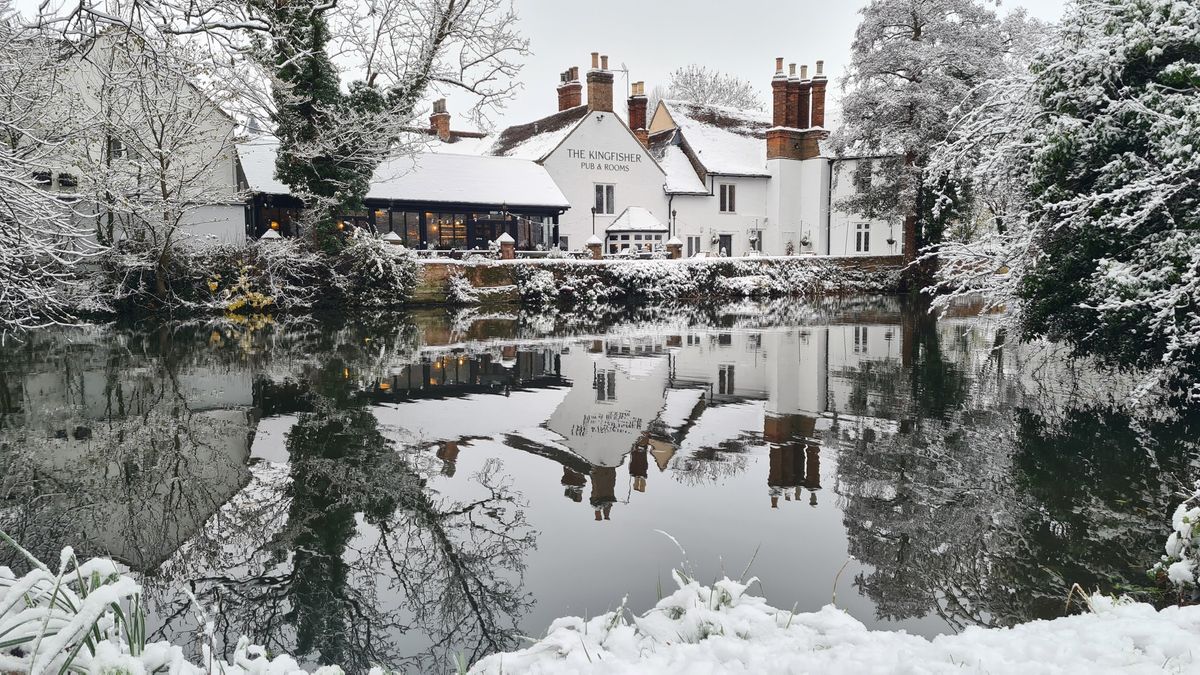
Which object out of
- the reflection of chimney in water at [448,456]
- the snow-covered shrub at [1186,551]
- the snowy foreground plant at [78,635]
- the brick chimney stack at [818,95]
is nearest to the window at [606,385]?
the reflection of chimney in water at [448,456]

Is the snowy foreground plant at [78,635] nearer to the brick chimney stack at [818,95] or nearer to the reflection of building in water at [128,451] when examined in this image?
the reflection of building in water at [128,451]

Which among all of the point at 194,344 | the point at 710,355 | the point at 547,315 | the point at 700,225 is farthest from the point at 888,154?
the point at 194,344

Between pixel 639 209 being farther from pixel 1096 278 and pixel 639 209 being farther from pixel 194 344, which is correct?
pixel 1096 278

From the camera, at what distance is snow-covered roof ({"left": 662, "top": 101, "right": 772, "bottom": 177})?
41562 mm

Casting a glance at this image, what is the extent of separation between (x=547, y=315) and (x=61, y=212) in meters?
18.8

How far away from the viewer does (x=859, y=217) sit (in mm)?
40156

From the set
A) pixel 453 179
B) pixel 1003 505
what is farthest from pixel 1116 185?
pixel 453 179

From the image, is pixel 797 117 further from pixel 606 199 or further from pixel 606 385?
pixel 606 385

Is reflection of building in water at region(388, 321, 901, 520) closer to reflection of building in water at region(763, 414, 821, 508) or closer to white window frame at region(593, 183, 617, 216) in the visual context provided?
reflection of building in water at region(763, 414, 821, 508)

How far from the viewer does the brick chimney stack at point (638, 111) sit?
41906mm

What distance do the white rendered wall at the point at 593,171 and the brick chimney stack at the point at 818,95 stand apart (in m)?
9.09

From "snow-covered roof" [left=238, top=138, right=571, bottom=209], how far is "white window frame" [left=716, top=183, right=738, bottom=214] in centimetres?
941

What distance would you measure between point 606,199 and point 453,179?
319 inches

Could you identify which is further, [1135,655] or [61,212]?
[61,212]
